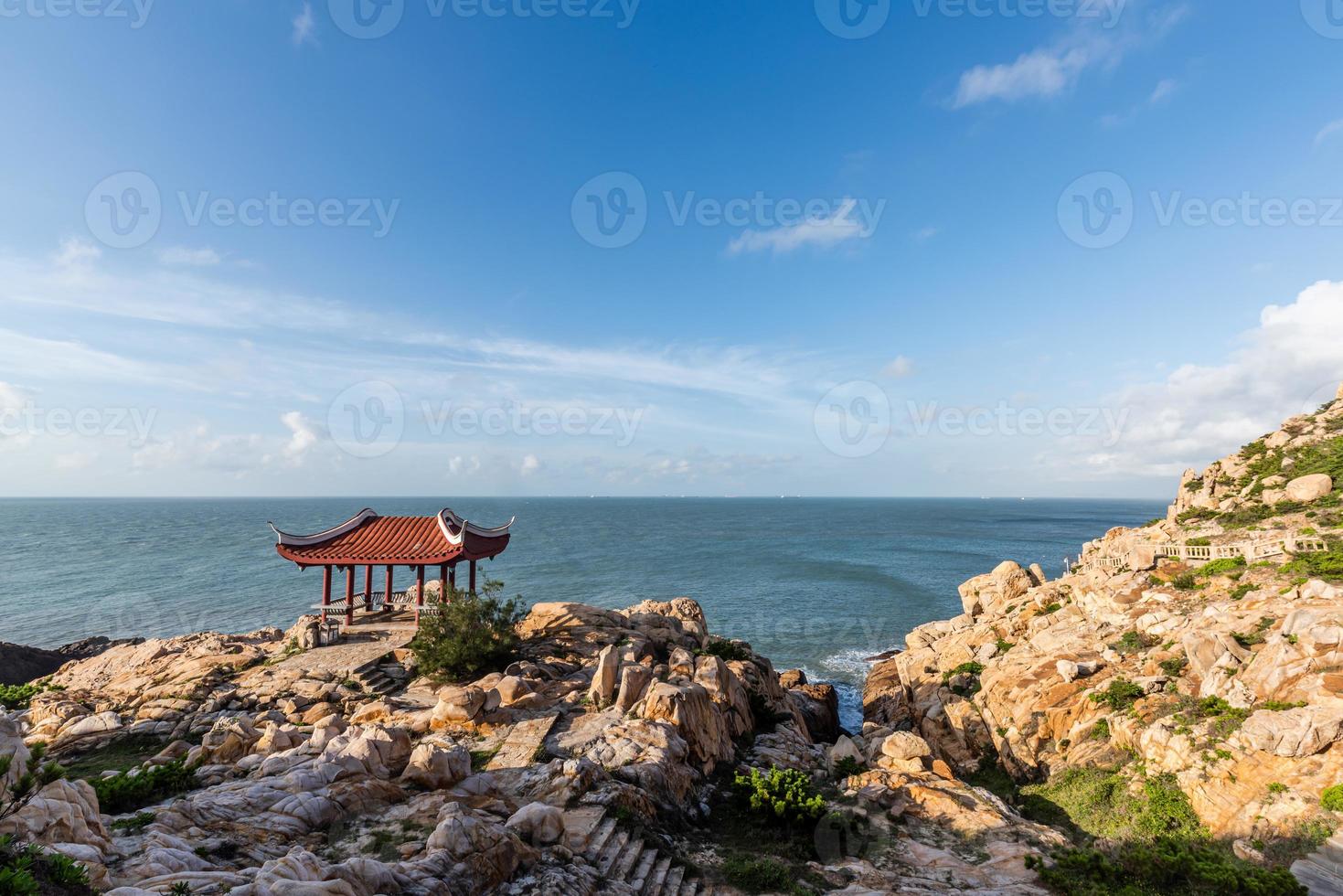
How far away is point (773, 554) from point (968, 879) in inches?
3577

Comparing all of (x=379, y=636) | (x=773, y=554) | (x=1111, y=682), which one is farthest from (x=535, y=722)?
(x=773, y=554)

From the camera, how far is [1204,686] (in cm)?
2055

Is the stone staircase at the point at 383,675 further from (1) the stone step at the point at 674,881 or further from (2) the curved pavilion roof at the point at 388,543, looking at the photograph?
(1) the stone step at the point at 674,881

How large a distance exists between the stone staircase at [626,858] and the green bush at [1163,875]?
864 centimetres

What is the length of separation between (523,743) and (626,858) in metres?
6.30

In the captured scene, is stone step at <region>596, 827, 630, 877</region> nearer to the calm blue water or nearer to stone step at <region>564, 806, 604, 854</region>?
stone step at <region>564, 806, 604, 854</region>

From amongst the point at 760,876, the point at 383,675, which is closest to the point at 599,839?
the point at 760,876

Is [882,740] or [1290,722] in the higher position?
[1290,722]

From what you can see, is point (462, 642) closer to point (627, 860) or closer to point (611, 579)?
point (627, 860)

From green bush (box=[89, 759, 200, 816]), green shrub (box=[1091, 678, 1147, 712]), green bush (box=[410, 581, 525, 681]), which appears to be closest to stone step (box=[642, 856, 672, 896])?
green bush (box=[89, 759, 200, 816])

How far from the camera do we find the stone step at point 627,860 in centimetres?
1249

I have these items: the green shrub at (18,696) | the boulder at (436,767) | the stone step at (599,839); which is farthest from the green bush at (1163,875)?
the green shrub at (18,696)

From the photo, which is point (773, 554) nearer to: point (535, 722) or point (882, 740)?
point (882, 740)

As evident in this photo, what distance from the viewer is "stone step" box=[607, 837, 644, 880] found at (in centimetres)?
1249
